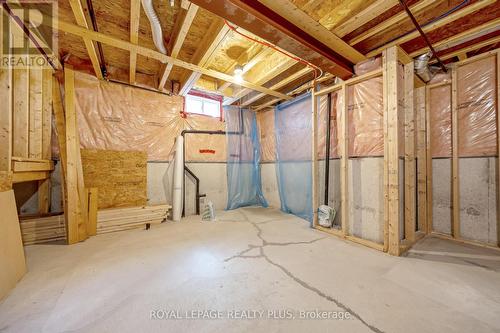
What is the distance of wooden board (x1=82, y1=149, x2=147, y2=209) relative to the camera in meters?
3.04

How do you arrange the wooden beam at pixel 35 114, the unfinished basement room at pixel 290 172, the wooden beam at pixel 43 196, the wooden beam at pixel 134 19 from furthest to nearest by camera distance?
the wooden beam at pixel 43 196 → the wooden beam at pixel 35 114 → the wooden beam at pixel 134 19 → the unfinished basement room at pixel 290 172

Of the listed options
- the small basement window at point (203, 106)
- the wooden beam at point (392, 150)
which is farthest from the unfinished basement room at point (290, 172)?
the small basement window at point (203, 106)

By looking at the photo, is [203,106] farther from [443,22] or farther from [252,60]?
[443,22]

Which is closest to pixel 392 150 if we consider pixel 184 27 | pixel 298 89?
pixel 298 89

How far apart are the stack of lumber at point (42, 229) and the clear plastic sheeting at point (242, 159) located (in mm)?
2715

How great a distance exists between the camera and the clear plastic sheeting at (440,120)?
2645mm

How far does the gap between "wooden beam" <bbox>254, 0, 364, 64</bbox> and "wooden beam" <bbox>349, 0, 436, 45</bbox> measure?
121 millimetres

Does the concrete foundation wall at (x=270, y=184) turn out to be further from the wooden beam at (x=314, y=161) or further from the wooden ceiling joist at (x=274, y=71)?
the wooden ceiling joist at (x=274, y=71)

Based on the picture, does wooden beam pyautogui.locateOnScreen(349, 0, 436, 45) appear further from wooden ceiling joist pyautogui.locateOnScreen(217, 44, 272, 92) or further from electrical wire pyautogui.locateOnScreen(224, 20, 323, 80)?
wooden ceiling joist pyautogui.locateOnScreen(217, 44, 272, 92)

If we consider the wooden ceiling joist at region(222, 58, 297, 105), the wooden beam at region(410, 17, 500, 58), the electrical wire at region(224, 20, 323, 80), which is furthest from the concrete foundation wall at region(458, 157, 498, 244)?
the wooden ceiling joist at region(222, 58, 297, 105)

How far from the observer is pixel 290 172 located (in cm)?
397

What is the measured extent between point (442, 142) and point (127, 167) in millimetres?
4929

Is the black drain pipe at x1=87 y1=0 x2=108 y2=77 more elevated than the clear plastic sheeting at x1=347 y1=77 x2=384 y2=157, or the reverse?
the black drain pipe at x1=87 y1=0 x2=108 y2=77

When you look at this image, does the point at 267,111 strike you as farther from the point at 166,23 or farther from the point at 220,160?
the point at 166,23
